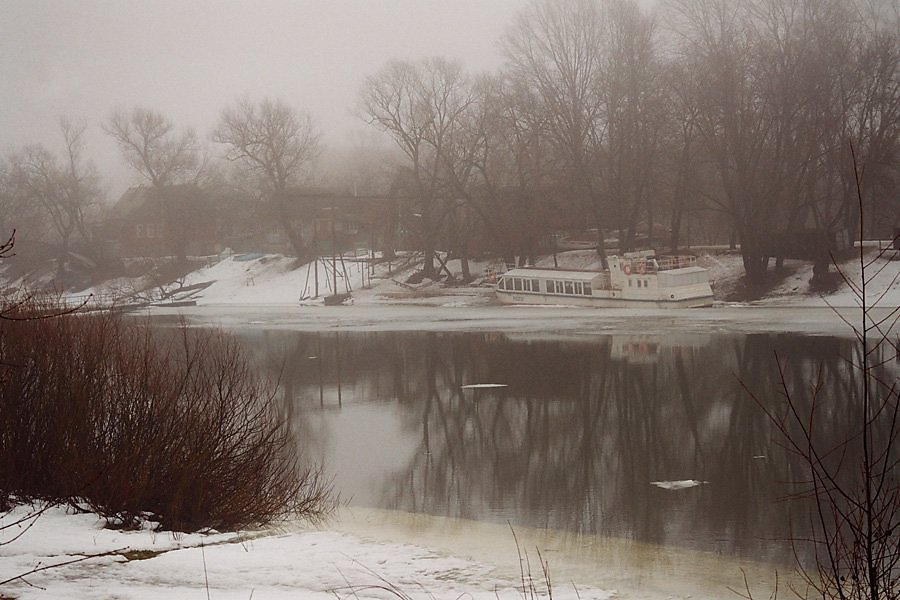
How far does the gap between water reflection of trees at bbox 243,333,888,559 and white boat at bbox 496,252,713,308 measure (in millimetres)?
11485

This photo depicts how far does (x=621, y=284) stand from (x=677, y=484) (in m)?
31.2

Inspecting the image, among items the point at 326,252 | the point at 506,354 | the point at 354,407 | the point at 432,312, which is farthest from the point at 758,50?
the point at 326,252

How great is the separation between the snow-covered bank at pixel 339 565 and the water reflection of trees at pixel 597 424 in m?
0.91

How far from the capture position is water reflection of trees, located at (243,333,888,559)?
1190 cm

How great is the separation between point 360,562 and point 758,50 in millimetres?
38748

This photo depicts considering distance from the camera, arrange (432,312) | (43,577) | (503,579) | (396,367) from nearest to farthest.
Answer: (43,577), (503,579), (396,367), (432,312)

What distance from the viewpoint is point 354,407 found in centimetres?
2059

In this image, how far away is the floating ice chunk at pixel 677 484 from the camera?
12953mm

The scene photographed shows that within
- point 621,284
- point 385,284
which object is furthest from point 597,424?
point 385,284

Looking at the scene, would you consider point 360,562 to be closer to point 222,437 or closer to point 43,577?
point 222,437

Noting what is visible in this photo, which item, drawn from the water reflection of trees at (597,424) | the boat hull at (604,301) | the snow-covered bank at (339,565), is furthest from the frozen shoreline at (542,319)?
the snow-covered bank at (339,565)

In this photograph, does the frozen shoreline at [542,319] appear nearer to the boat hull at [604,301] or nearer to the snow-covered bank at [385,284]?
the boat hull at [604,301]

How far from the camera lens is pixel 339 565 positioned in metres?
9.43

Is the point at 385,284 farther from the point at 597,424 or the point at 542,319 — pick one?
the point at 597,424
